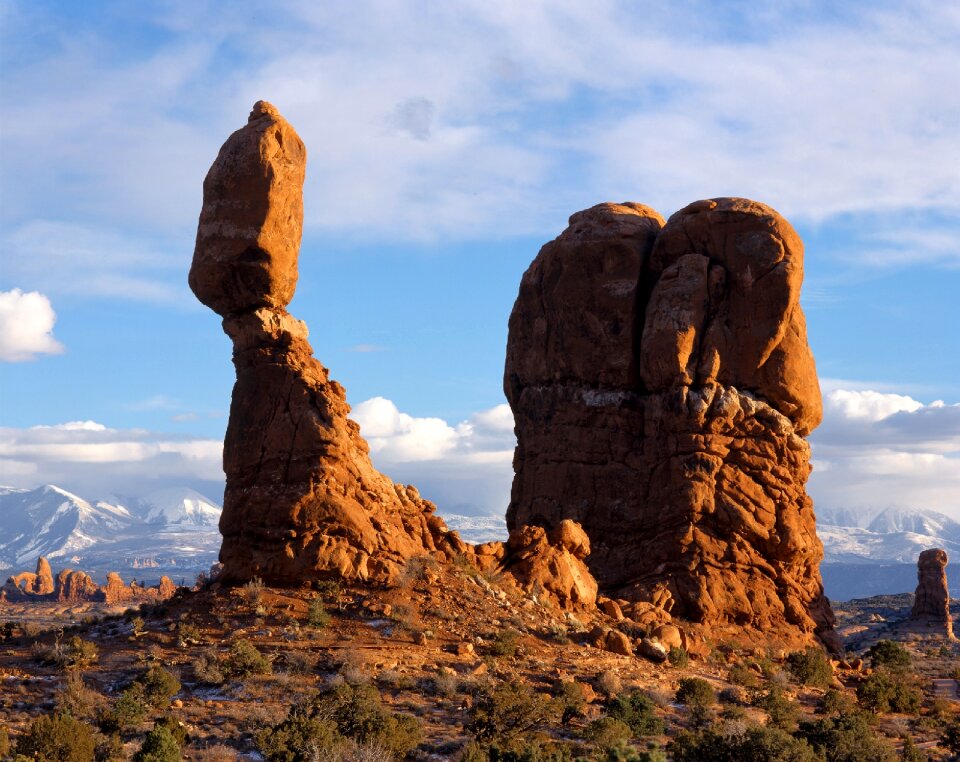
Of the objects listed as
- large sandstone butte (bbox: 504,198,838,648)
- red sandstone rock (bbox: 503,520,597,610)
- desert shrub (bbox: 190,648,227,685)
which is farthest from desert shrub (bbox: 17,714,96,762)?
large sandstone butte (bbox: 504,198,838,648)

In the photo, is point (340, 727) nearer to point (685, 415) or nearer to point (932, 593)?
point (685, 415)

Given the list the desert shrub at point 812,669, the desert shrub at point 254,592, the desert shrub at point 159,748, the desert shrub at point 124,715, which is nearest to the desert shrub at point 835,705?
the desert shrub at point 812,669

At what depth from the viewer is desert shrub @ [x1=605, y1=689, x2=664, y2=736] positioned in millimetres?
26250

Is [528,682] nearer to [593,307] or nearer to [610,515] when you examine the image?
[610,515]

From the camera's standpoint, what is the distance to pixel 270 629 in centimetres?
2984

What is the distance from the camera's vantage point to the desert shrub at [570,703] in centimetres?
2650

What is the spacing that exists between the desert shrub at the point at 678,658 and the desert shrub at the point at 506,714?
7354mm

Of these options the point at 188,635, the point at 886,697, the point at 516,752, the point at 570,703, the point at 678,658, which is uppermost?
the point at 188,635

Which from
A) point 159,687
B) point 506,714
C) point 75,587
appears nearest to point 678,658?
point 506,714

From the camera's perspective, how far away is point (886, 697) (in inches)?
1259

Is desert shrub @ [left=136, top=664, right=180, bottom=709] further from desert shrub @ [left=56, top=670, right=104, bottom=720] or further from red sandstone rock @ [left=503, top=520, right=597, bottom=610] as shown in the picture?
red sandstone rock @ [left=503, top=520, right=597, bottom=610]

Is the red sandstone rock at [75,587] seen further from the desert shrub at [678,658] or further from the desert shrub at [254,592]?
the desert shrub at [678,658]

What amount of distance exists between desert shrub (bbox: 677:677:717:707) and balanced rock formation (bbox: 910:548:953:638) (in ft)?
190

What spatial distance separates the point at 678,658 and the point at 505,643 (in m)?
5.55
